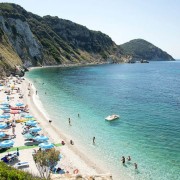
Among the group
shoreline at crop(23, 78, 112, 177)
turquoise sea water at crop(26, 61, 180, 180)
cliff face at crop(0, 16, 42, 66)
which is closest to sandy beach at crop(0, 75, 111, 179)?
shoreline at crop(23, 78, 112, 177)

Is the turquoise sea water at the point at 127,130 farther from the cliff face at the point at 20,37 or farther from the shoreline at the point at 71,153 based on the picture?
the cliff face at the point at 20,37

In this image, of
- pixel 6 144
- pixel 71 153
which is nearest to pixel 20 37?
pixel 6 144

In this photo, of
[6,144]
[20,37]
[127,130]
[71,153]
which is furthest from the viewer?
[20,37]

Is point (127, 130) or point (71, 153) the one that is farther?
point (127, 130)

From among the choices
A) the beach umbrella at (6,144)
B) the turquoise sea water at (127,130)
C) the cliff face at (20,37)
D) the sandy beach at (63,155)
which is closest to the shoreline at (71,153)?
the sandy beach at (63,155)

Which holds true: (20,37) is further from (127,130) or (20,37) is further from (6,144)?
(6,144)

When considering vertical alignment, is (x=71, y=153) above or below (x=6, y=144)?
below

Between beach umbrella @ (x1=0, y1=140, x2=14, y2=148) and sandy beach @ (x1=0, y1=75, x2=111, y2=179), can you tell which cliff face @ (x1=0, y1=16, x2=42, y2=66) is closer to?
sandy beach @ (x1=0, y1=75, x2=111, y2=179)

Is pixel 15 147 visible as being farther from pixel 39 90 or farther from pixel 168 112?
pixel 39 90

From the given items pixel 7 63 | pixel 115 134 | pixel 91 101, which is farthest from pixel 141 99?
pixel 7 63

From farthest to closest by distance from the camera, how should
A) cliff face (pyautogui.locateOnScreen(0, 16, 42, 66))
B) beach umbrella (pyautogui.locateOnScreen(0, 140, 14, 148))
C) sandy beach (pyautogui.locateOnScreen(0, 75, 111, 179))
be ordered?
cliff face (pyautogui.locateOnScreen(0, 16, 42, 66))
beach umbrella (pyautogui.locateOnScreen(0, 140, 14, 148))
sandy beach (pyautogui.locateOnScreen(0, 75, 111, 179))

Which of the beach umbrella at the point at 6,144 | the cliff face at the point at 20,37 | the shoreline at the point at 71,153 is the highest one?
the cliff face at the point at 20,37
